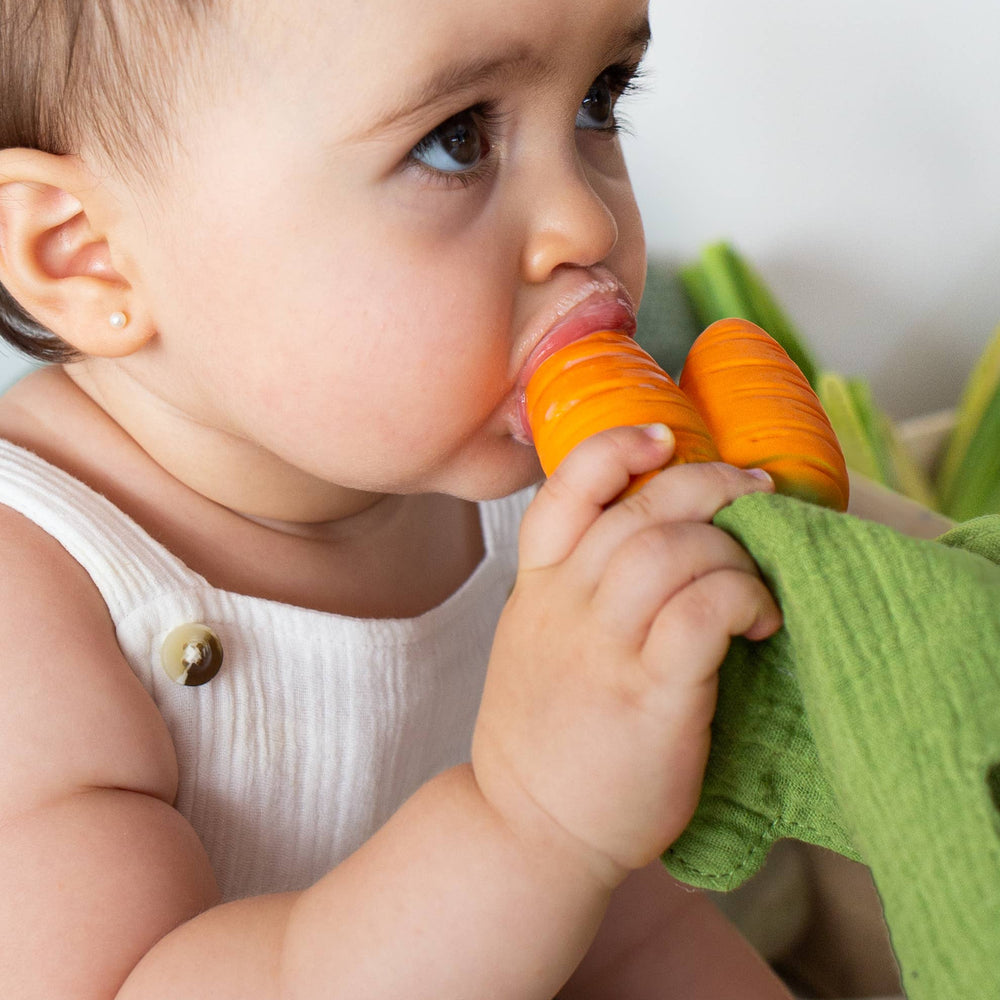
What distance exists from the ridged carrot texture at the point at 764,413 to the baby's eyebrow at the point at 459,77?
7.2 inches

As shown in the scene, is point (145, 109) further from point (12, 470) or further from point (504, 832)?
point (504, 832)

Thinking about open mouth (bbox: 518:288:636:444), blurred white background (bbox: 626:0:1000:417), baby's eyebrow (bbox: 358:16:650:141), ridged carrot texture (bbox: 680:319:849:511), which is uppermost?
baby's eyebrow (bbox: 358:16:650:141)

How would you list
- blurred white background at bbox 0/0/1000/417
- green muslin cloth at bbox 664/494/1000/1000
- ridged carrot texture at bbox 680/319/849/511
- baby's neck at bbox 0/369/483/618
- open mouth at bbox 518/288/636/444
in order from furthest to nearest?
blurred white background at bbox 0/0/1000/417 < baby's neck at bbox 0/369/483/618 < open mouth at bbox 518/288/636/444 < ridged carrot texture at bbox 680/319/849/511 < green muslin cloth at bbox 664/494/1000/1000

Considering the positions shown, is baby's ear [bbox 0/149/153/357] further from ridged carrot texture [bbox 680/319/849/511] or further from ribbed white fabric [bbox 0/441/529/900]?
ridged carrot texture [bbox 680/319/849/511]

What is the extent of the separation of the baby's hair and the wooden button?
28 centimetres

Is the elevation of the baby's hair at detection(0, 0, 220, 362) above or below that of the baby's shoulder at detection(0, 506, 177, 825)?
above

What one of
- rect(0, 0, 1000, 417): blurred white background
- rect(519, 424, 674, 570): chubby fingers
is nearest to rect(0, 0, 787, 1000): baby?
rect(519, 424, 674, 570): chubby fingers

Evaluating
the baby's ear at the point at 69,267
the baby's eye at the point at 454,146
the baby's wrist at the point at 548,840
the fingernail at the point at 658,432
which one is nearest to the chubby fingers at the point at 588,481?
the fingernail at the point at 658,432

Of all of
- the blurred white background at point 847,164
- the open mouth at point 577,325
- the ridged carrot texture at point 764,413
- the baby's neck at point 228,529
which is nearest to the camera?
the ridged carrot texture at point 764,413

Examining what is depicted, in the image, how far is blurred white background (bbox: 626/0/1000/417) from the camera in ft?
5.00

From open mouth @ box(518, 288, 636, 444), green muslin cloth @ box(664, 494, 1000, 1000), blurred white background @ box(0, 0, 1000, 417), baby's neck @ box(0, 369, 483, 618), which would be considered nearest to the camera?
green muslin cloth @ box(664, 494, 1000, 1000)

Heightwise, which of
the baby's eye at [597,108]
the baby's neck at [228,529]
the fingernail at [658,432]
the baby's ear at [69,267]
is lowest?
the baby's neck at [228,529]

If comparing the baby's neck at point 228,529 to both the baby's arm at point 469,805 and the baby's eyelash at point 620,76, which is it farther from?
the baby's eyelash at point 620,76

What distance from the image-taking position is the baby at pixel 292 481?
530 millimetres
